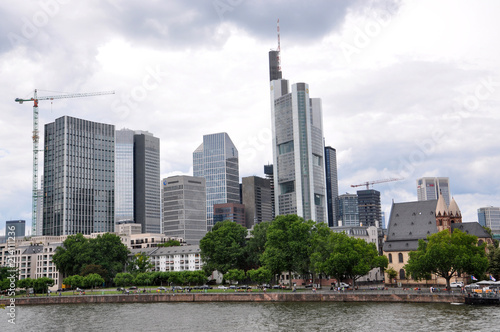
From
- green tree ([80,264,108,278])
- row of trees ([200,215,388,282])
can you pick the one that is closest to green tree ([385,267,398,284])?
row of trees ([200,215,388,282])

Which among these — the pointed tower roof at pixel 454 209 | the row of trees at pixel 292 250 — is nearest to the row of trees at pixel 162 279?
the row of trees at pixel 292 250

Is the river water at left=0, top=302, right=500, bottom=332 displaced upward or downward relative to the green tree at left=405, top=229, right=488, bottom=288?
downward

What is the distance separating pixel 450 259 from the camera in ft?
399

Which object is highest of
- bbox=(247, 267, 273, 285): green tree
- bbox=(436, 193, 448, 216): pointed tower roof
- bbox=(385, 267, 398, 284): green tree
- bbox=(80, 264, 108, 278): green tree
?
bbox=(436, 193, 448, 216): pointed tower roof

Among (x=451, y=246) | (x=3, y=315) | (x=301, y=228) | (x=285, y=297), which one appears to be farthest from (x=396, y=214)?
(x=3, y=315)

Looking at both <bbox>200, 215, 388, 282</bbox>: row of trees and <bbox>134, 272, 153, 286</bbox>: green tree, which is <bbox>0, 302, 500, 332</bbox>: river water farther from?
<bbox>134, 272, 153, 286</bbox>: green tree

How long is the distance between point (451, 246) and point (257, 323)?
56517 millimetres

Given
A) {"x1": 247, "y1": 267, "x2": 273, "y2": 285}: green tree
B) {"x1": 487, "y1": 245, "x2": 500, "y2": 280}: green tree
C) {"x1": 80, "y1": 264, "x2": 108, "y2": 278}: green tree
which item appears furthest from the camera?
{"x1": 80, "y1": 264, "x2": 108, "y2": 278}: green tree

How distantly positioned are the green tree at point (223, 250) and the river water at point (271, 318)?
4991cm

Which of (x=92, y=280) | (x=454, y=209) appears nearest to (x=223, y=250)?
(x=92, y=280)

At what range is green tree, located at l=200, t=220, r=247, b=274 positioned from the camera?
173 m

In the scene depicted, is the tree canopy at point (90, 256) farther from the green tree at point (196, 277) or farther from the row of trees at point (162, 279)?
the green tree at point (196, 277)

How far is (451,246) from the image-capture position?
12275cm

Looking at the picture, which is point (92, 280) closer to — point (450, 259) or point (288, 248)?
point (288, 248)
